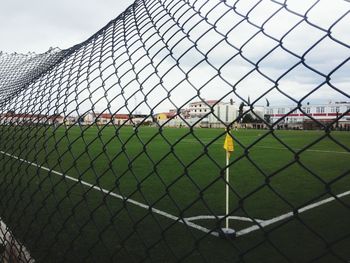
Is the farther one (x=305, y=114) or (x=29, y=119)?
(x=29, y=119)

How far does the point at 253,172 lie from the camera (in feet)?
32.0

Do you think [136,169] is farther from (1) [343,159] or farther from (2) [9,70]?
(1) [343,159]

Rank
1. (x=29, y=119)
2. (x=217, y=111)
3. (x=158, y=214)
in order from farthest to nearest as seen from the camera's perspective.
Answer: (x=158, y=214)
(x=29, y=119)
(x=217, y=111)

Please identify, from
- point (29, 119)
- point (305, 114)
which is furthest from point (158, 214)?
point (305, 114)

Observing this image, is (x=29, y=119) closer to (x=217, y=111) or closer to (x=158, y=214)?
(x=217, y=111)

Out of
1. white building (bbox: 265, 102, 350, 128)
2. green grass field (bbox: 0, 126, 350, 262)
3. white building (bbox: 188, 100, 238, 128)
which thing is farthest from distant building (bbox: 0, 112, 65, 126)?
white building (bbox: 265, 102, 350, 128)

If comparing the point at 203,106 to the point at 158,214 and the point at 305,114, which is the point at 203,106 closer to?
the point at 305,114

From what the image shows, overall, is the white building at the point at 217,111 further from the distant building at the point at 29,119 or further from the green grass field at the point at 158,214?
the distant building at the point at 29,119

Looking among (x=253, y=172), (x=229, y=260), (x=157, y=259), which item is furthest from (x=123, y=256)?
(x=253, y=172)

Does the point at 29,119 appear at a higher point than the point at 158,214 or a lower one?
higher

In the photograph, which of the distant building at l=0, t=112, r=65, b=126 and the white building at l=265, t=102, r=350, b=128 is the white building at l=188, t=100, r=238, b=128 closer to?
the white building at l=265, t=102, r=350, b=128

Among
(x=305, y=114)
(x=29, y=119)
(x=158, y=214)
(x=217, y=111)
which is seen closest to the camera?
(x=305, y=114)

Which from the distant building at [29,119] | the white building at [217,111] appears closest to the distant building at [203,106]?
the white building at [217,111]

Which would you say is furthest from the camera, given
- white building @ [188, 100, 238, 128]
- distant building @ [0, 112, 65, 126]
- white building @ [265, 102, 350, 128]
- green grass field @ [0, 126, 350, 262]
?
distant building @ [0, 112, 65, 126]
